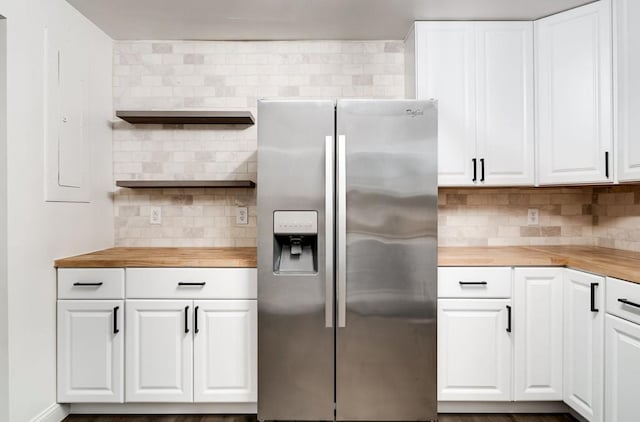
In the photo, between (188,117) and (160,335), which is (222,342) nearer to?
(160,335)

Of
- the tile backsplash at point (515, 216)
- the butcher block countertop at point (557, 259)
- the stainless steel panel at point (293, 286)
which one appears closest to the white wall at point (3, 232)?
the stainless steel panel at point (293, 286)

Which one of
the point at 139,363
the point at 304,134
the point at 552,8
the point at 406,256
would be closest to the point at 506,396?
the point at 406,256

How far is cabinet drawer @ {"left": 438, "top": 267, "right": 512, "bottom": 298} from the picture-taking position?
217 centimetres

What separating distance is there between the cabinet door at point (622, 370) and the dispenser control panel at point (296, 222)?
1.46 metres

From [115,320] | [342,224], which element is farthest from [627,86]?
[115,320]

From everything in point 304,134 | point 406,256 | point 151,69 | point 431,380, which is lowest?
point 431,380

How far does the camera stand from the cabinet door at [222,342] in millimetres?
2176

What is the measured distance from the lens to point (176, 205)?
281 cm

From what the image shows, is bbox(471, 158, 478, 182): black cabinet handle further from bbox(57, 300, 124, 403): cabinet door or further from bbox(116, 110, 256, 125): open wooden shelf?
bbox(57, 300, 124, 403): cabinet door

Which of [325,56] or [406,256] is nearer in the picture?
[406,256]

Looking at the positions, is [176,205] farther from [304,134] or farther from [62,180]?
[304,134]

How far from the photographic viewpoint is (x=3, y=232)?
180cm

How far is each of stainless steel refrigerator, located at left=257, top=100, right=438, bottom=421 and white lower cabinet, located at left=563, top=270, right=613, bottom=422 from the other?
75cm

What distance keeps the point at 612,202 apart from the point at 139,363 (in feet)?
10.3
